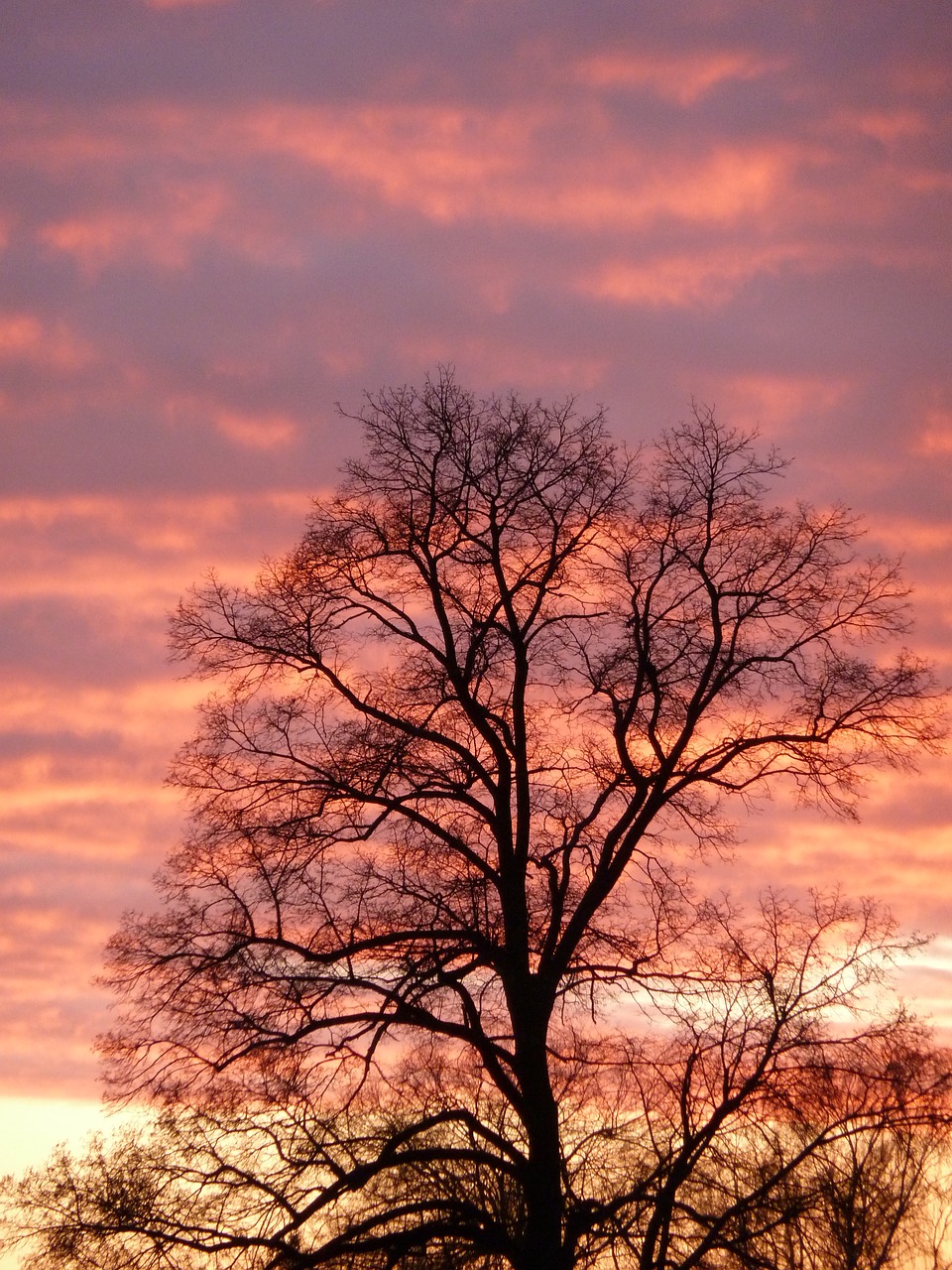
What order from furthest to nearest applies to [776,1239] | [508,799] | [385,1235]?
[508,799], [776,1239], [385,1235]

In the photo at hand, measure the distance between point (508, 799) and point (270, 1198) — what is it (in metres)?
5.93

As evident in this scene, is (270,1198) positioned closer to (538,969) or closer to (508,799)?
(538,969)

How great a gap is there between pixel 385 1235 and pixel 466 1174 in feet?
5.18

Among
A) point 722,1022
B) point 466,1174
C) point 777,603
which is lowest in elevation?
point 466,1174

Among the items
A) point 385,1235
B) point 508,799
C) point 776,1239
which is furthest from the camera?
point 508,799

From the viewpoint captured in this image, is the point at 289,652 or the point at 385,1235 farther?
the point at 289,652

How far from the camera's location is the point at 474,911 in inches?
772

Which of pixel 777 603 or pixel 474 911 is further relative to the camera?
pixel 777 603

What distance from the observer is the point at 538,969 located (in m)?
19.9

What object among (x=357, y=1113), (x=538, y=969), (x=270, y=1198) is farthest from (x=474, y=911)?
(x=270, y=1198)

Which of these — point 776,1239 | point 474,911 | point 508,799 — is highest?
point 508,799

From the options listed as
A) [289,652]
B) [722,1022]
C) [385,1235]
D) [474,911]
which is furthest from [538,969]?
[289,652]

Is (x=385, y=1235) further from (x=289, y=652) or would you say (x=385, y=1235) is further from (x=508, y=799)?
(x=289, y=652)

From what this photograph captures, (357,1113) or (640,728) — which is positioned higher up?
(640,728)
